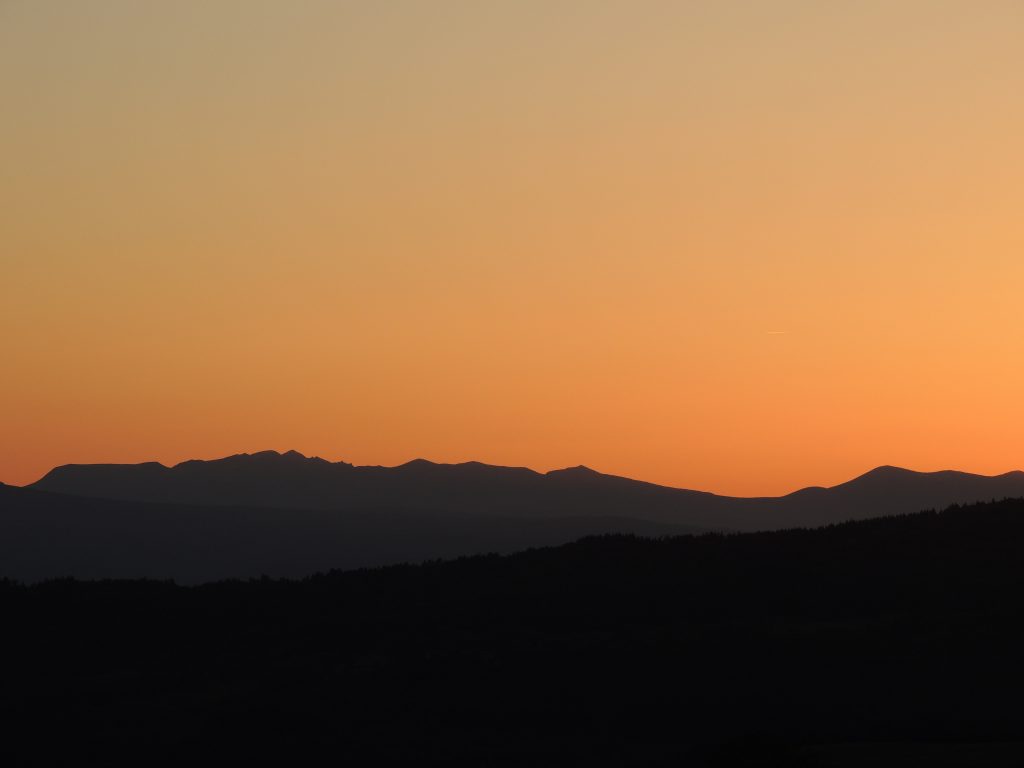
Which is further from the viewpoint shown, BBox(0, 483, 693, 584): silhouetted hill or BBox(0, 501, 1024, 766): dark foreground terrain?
BBox(0, 483, 693, 584): silhouetted hill

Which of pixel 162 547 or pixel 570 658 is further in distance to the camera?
pixel 162 547

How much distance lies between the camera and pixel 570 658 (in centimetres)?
3309

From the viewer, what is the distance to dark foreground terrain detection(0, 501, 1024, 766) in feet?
88.9

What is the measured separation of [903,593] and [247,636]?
1817 cm

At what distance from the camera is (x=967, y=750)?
75.4ft

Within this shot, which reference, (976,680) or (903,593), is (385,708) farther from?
(903,593)

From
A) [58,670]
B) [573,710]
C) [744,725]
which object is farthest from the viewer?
[58,670]

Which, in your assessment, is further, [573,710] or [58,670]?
[58,670]

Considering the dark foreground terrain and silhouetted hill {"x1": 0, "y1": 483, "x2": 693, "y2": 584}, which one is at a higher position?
silhouetted hill {"x1": 0, "y1": 483, "x2": 693, "y2": 584}

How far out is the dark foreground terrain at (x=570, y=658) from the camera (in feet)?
88.9

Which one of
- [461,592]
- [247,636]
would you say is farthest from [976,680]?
[247,636]

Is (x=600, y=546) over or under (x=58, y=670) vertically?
over

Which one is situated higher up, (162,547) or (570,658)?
(162,547)

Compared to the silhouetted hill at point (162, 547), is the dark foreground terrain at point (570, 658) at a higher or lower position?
lower
